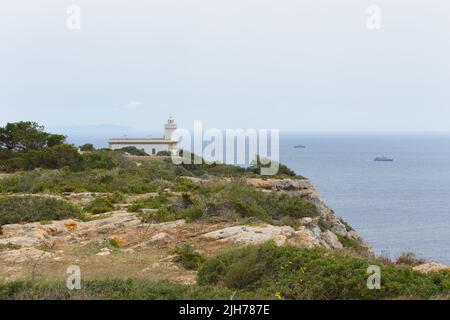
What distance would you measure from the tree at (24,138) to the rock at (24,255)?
75.6ft

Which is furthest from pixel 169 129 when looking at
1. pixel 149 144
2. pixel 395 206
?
pixel 395 206

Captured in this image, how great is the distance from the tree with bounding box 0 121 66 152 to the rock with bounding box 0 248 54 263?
23031 mm

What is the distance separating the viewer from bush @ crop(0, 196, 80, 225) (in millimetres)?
13449

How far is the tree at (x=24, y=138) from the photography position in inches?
1266

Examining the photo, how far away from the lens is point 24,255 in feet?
32.2

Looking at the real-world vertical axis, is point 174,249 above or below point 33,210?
below

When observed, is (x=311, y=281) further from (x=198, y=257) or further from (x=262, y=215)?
(x=262, y=215)

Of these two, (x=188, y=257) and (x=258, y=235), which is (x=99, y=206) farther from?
(x=188, y=257)

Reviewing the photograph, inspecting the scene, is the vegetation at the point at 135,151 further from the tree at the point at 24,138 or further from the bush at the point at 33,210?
the bush at the point at 33,210

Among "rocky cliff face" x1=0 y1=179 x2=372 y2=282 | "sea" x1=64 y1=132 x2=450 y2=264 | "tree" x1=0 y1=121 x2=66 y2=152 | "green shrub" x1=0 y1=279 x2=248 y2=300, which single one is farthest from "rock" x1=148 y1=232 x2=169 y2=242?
"tree" x1=0 y1=121 x2=66 y2=152

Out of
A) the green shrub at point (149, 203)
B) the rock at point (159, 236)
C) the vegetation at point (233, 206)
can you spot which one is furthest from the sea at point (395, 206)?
the green shrub at point (149, 203)

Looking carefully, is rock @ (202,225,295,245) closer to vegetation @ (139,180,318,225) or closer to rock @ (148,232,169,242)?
rock @ (148,232,169,242)

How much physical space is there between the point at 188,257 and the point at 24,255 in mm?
3058
